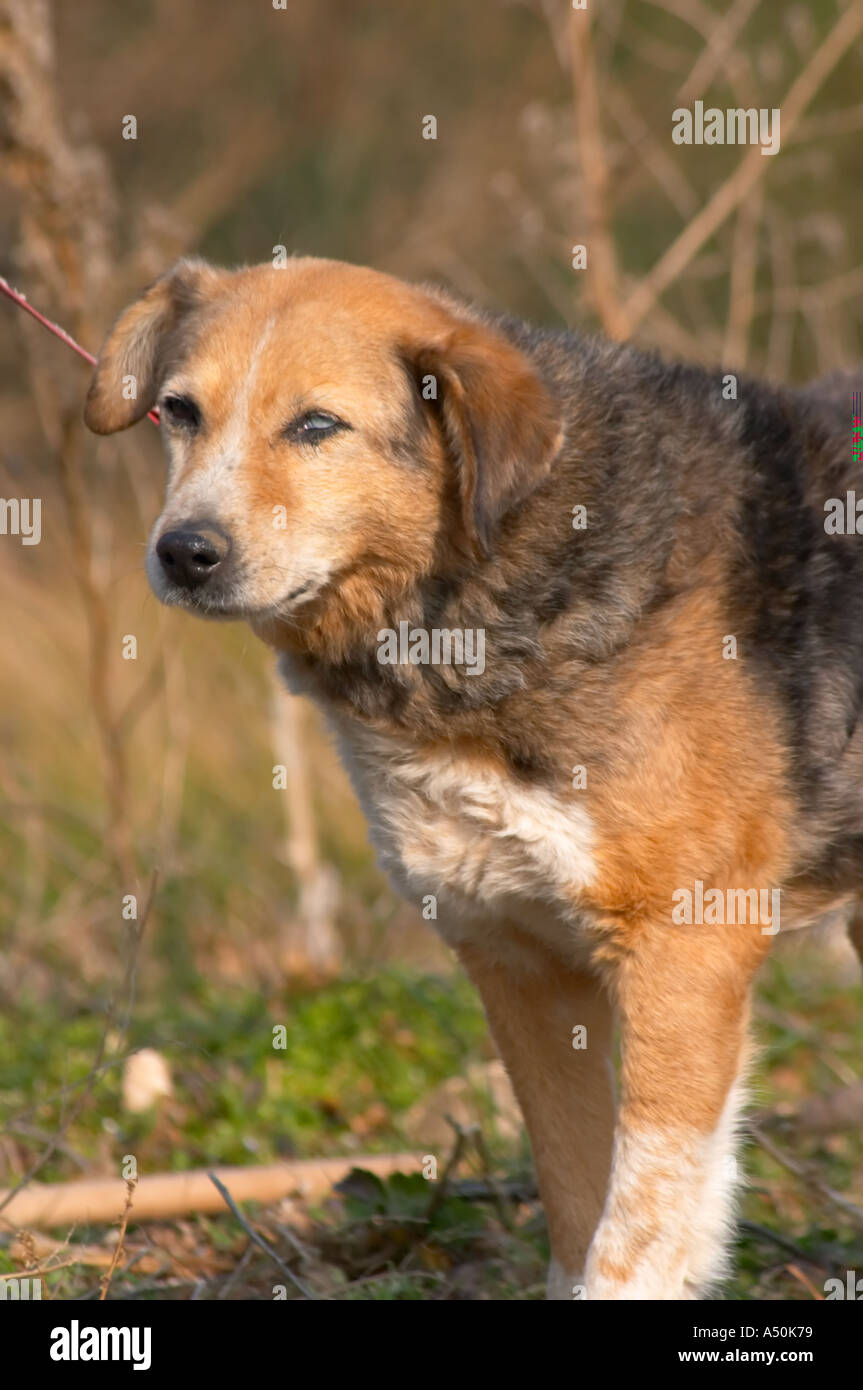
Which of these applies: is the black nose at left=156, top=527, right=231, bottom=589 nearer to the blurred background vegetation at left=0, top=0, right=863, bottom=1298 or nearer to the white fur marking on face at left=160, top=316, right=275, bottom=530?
the white fur marking on face at left=160, top=316, right=275, bottom=530

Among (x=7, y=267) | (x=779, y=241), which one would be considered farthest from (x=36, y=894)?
(x=779, y=241)

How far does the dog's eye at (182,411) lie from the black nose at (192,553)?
0.37 metres

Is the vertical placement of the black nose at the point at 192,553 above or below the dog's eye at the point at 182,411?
below

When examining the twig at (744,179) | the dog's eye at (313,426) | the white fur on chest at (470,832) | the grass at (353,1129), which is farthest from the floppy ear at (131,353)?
the twig at (744,179)

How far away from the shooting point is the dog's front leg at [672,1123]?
330 cm

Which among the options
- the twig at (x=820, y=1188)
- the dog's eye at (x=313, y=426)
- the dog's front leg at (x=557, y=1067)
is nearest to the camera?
the dog's eye at (x=313, y=426)

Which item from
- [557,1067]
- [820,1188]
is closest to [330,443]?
[557,1067]

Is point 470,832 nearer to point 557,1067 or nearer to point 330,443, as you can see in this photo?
point 557,1067

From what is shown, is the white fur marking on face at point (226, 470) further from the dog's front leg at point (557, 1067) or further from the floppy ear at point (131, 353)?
the dog's front leg at point (557, 1067)

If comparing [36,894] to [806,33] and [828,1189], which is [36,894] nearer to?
[828,1189]

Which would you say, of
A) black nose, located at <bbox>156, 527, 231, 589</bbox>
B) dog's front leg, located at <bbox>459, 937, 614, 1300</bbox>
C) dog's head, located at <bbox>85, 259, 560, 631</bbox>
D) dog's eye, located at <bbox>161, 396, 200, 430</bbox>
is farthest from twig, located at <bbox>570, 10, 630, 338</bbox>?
black nose, located at <bbox>156, 527, 231, 589</bbox>

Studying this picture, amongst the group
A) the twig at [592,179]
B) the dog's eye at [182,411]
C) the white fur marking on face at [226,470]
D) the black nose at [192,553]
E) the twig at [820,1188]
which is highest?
the twig at [592,179]

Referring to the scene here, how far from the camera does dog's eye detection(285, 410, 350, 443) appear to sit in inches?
135

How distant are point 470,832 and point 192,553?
2.82 feet
